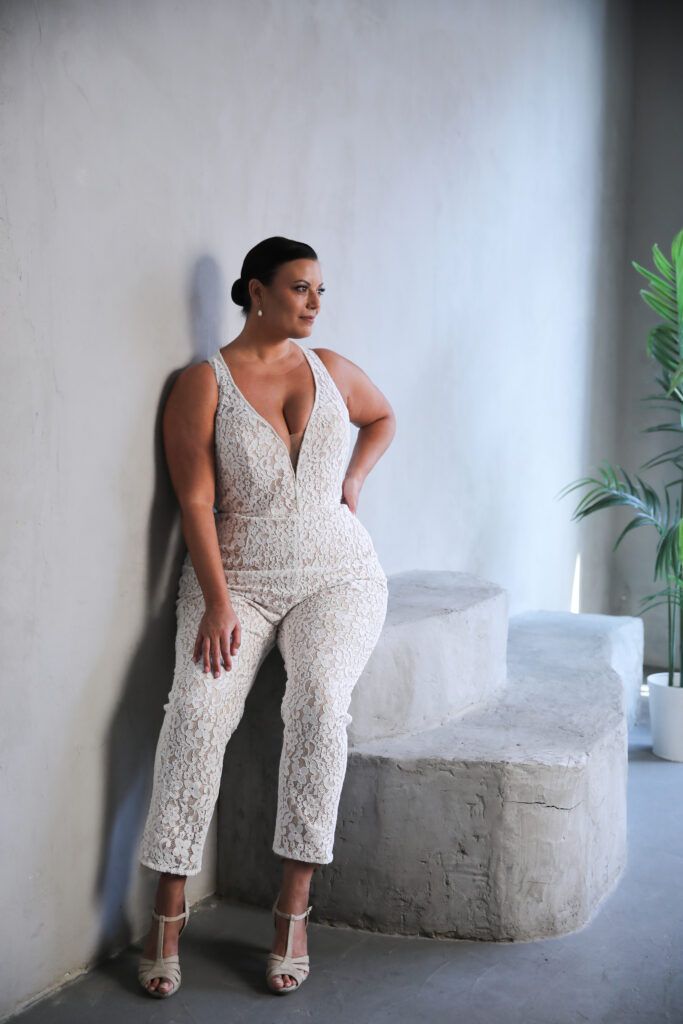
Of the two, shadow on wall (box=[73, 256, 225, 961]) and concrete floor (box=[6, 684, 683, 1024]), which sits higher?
shadow on wall (box=[73, 256, 225, 961])

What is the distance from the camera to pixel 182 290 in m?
2.54

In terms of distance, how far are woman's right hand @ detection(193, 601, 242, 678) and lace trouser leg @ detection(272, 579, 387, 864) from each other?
14 cm

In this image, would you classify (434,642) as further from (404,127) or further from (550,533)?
(550,533)

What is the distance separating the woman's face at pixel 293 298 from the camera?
254 cm

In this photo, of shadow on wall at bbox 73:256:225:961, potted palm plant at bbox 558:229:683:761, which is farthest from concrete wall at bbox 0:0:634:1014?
potted palm plant at bbox 558:229:683:761

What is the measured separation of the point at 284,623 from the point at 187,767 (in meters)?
0.41

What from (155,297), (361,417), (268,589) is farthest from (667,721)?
(155,297)

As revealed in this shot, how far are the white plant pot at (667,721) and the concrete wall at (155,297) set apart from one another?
838mm

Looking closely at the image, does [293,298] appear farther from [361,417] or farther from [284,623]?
[284,623]

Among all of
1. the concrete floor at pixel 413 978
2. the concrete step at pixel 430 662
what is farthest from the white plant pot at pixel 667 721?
the concrete floor at pixel 413 978

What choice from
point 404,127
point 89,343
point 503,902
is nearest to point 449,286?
point 404,127

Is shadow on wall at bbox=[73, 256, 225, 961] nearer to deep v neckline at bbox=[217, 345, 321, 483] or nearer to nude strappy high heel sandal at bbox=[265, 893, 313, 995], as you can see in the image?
deep v neckline at bbox=[217, 345, 321, 483]

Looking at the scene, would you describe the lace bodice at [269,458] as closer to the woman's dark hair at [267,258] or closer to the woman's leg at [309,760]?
the woman's dark hair at [267,258]

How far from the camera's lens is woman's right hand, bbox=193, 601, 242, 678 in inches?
93.7
